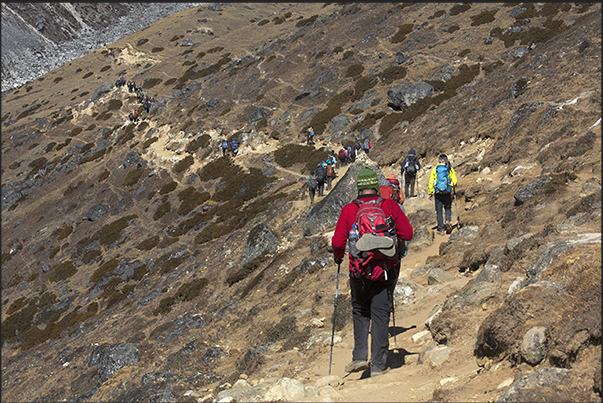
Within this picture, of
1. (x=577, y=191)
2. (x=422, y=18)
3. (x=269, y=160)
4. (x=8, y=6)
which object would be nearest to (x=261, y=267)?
(x=577, y=191)

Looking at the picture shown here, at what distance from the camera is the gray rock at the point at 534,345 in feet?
14.4

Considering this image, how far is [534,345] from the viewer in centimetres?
445

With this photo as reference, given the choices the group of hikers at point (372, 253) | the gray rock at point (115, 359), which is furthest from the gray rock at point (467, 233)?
the gray rock at point (115, 359)

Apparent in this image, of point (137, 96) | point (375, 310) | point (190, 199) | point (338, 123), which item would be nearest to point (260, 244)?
point (375, 310)

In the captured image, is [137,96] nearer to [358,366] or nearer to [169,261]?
[169,261]

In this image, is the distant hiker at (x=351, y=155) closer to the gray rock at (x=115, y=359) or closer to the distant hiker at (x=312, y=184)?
the distant hiker at (x=312, y=184)

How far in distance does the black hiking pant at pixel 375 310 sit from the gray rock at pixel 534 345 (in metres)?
1.75

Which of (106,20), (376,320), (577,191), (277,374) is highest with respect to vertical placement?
(106,20)

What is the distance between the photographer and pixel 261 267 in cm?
2017

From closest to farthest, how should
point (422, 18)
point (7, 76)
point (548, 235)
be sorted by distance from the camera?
point (548, 235) < point (422, 18) < point (7, 76)

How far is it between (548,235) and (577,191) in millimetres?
2952

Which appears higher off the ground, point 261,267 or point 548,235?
point 548,235

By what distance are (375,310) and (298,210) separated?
1858cm

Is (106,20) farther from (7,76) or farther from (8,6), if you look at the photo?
(7,76)
